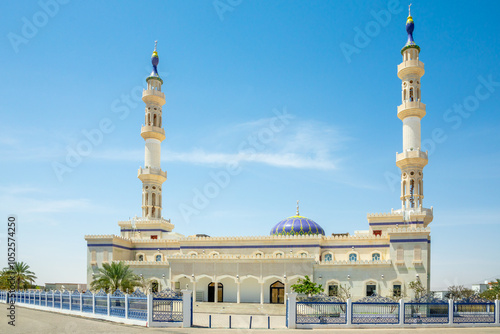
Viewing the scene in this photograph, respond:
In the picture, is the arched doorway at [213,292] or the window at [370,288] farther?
the arched doorway at [213,292]

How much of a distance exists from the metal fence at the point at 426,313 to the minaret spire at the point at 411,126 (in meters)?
19.3

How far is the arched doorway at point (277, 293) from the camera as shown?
4228cm

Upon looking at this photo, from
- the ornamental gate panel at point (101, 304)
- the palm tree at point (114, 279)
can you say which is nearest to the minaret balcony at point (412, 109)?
the palm tree at point (114, 279)

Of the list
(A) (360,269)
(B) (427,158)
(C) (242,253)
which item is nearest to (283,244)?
(C) (242,253)

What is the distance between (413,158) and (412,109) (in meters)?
4.66

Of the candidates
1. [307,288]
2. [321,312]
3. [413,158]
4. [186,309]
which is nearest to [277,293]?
[307,288]

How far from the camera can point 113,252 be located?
47.2 m

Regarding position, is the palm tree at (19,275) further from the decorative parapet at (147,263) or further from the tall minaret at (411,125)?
the tall minaret at (411,125)

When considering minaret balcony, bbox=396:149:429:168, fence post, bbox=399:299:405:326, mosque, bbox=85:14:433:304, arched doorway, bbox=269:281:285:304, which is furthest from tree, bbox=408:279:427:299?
fence post, bbox=399:299:405:326

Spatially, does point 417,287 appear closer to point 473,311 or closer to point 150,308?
point 473,311

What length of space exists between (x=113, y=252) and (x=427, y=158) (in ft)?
99.4

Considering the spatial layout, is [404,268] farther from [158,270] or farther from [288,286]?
[158,270]

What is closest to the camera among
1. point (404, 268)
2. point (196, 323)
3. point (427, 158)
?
point (196, 323)

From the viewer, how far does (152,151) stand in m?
52.7
